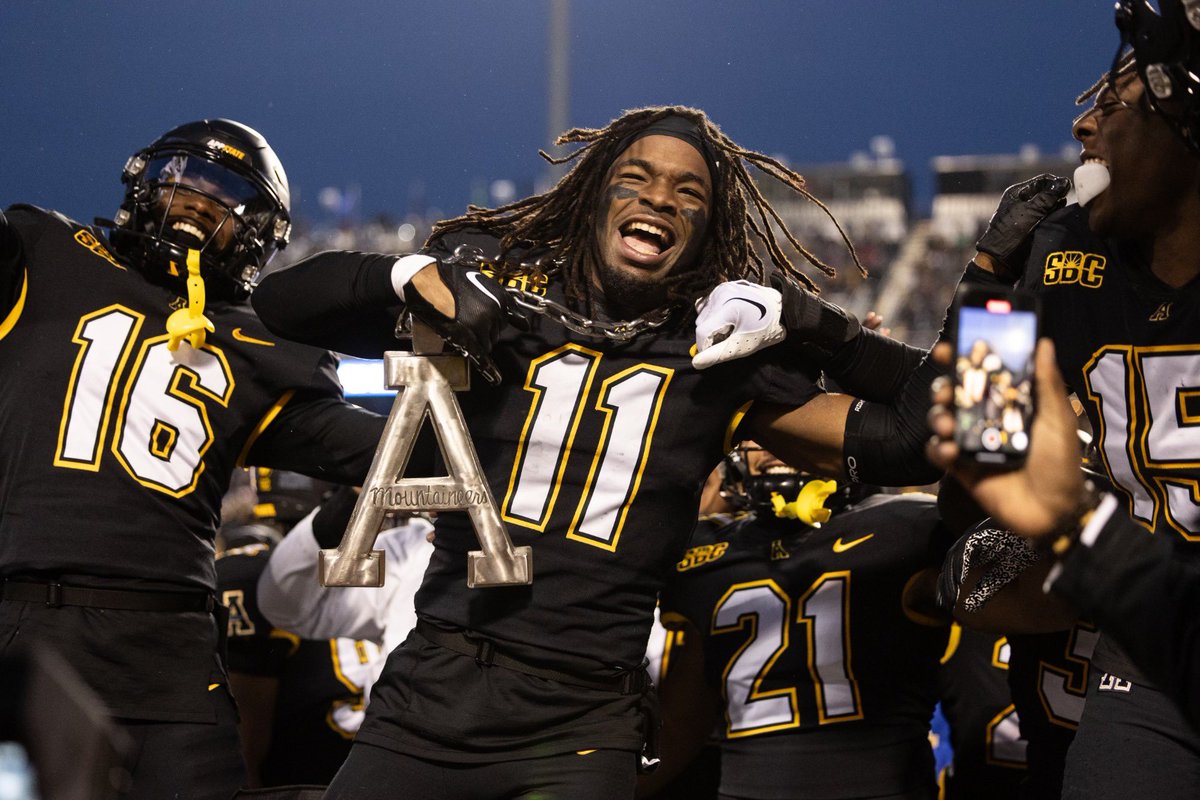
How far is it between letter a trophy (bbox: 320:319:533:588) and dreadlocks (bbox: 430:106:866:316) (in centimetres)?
46

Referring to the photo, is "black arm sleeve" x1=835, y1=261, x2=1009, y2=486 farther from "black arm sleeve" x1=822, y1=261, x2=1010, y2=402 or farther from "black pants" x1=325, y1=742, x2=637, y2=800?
"black pants" x1=325, y1=742, x2=637, y2=800

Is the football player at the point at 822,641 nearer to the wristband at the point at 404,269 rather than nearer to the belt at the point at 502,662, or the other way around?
the belt at the point at 502,662

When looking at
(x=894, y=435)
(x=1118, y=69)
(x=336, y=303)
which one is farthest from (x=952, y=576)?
(x=336, y=303)

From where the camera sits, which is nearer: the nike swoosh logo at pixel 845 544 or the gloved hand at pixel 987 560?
the gloved hand at pixel 987 560

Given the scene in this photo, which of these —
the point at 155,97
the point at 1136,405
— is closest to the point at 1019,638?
the point at 1136,405

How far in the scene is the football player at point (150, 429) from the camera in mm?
3197

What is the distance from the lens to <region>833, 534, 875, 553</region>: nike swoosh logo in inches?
151

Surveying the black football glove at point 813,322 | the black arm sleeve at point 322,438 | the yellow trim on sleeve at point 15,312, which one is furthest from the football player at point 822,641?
the yellow trim on sleeve at point 15,312

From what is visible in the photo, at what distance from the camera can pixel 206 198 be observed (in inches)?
143

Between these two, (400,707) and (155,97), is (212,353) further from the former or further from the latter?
(155,97)

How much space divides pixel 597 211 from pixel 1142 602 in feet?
5.57

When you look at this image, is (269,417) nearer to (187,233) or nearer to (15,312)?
(187,233)

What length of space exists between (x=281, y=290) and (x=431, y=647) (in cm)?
85

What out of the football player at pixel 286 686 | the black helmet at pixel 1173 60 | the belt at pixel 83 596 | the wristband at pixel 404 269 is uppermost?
the black helmet at pixel 1173 60
